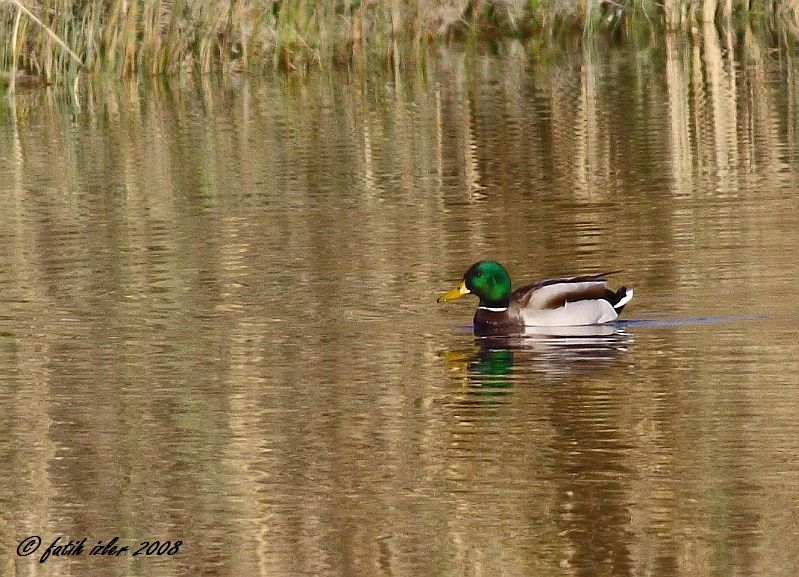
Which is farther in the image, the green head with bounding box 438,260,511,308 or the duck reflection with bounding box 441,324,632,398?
the green head with bounding box 438,260,511,308

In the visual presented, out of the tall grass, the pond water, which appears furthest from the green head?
the tall grass

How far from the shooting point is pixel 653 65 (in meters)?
23.4

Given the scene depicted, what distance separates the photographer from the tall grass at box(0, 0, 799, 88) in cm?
2133

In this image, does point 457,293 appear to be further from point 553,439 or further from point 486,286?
point 553,439

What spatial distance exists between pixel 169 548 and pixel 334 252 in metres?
5.25

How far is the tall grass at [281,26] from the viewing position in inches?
840

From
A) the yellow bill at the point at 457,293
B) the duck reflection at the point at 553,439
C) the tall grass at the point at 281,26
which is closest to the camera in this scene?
the duck reflection at the point at 553,439

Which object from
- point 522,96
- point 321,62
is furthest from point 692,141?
point 321,62

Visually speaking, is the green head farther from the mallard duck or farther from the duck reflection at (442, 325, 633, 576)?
the duck reflection at (442, 325, 633, 576)

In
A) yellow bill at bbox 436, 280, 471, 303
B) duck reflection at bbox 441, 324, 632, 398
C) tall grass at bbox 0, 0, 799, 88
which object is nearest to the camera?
duck reflection at bbox 441, 324, 632, 398

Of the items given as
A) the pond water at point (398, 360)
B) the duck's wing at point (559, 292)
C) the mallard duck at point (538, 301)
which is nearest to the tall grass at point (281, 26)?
the pond water at point (398, 360)

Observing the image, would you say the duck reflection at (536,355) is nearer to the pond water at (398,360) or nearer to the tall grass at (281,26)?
the pond water at (398,360)

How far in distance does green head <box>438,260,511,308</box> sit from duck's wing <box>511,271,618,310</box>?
81 mm

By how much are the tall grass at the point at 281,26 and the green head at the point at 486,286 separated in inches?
401
